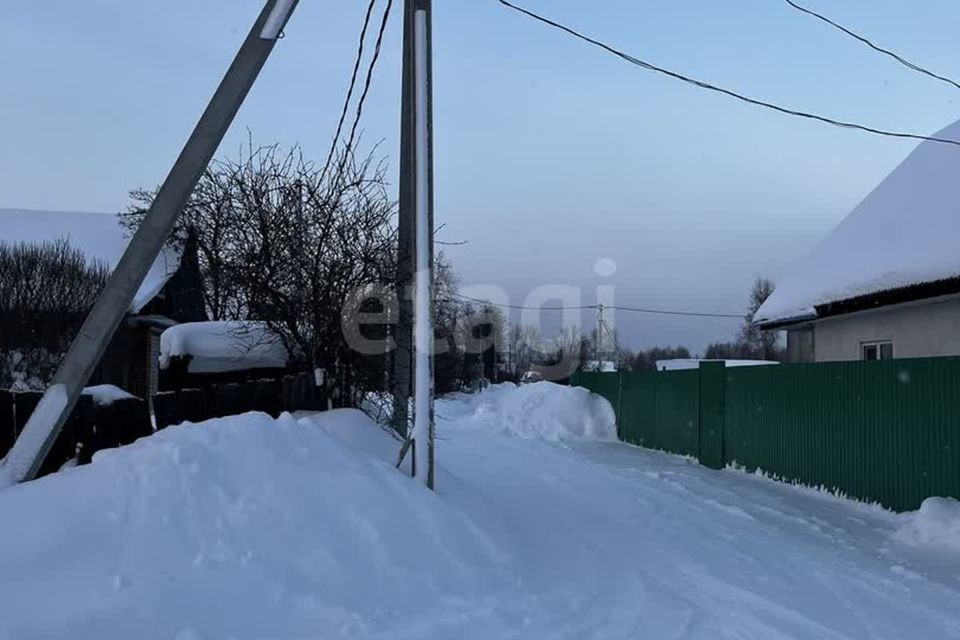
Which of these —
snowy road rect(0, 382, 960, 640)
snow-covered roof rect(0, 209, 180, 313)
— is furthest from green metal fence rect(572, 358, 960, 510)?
snow-covered roof rect(0, 209, 180, 313)

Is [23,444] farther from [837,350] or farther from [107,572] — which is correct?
[837,350]

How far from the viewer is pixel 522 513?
Result: 8273 millimetres

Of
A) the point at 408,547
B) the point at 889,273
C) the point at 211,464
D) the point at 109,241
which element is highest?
the point at 109,241

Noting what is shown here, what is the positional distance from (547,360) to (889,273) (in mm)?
55233

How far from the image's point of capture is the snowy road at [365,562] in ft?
14.1

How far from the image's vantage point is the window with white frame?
12.7m

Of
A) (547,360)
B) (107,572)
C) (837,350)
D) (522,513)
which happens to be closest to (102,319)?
(107,572)

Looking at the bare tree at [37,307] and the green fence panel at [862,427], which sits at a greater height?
the bare tree at [37,307]

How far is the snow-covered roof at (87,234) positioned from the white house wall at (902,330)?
15840 mm

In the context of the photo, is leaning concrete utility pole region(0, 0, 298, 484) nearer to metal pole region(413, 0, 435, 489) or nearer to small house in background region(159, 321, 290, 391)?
metal pole region(413, 0, 435, 489)

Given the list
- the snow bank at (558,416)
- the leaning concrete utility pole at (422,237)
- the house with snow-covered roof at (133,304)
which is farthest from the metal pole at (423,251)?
the house with snow-covered roof at (133,304)

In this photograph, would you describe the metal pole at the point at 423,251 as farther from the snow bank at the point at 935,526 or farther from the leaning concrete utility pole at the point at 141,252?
the snow bank at the point at 935,526

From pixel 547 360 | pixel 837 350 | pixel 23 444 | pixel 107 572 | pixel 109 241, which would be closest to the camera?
pixel 107 572

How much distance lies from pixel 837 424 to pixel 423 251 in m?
6.47
